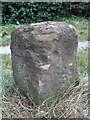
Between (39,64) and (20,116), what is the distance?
340mm

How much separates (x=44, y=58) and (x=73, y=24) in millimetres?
2348

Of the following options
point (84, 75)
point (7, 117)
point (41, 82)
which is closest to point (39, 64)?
point (41, 82)

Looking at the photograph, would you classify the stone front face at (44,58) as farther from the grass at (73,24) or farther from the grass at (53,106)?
the grass at (73,24)

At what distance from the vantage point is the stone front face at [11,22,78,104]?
211 cm

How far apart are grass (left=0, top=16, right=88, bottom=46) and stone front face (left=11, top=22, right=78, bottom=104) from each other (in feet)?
5.93

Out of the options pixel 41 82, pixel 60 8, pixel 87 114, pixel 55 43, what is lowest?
pixel 60 8

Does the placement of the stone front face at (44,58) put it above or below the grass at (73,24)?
above

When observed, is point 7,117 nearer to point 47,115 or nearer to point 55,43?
point 47,115

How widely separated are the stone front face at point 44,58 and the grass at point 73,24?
1.81 meters

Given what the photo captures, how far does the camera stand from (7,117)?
2.15 m

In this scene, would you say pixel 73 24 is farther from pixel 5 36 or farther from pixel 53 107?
pixel 53 107

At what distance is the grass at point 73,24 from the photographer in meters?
4.07

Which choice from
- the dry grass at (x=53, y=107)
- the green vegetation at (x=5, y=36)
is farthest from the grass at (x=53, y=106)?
the green vegetation at (x=5, y=36)

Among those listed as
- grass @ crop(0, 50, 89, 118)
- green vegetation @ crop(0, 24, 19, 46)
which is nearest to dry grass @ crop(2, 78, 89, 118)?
grass @ crop(0, 50, 89, 118)
